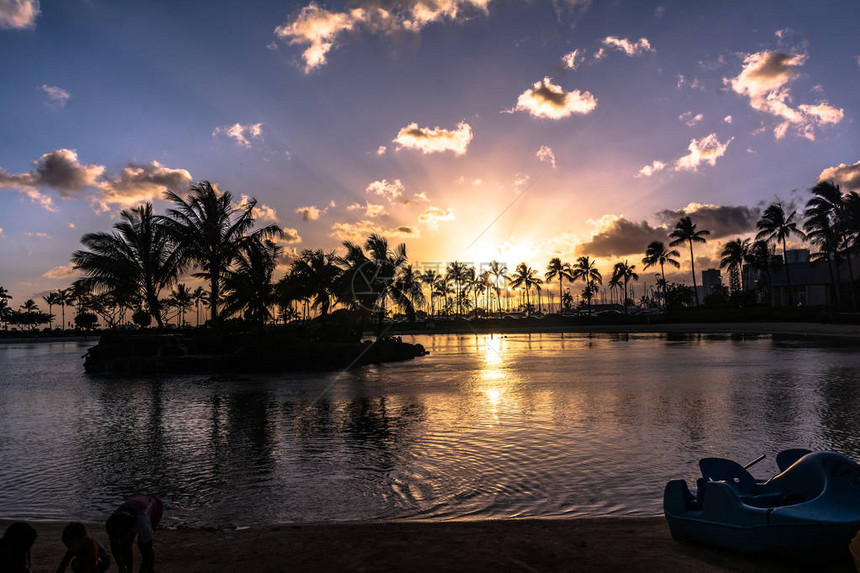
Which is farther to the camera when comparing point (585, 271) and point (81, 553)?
point (585, 271)

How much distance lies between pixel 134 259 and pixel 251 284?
8.80m

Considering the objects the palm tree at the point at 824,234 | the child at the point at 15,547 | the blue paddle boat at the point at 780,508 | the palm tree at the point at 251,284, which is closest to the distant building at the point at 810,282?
the palm tree at the point at 824,234

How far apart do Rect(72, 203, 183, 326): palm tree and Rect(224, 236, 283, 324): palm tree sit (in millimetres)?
3873

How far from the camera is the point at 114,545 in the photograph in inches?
170

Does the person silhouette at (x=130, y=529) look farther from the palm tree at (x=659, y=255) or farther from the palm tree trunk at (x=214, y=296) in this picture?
the palm tree at (x=659, y=255)

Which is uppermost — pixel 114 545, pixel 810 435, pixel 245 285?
pixel 245 285

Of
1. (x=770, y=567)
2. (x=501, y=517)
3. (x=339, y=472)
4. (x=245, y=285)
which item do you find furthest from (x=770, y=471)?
(x=245, y=285)

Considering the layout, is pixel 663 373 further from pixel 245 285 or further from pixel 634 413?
pixel 245 285

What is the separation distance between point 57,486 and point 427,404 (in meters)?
9.39

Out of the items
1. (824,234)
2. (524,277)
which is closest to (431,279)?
(524,277)

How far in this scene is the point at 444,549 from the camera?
5.28 metres

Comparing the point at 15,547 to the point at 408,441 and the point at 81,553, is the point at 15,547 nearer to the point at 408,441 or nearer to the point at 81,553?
the point at 81,553

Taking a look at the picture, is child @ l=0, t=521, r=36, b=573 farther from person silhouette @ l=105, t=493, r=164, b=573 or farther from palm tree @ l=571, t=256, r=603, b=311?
palm tree @ l=571, t=256, r=603, b=311

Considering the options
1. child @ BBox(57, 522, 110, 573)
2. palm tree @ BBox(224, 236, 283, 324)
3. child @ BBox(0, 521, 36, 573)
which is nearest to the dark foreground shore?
child @ BBox(57, 522, 110, 573)
